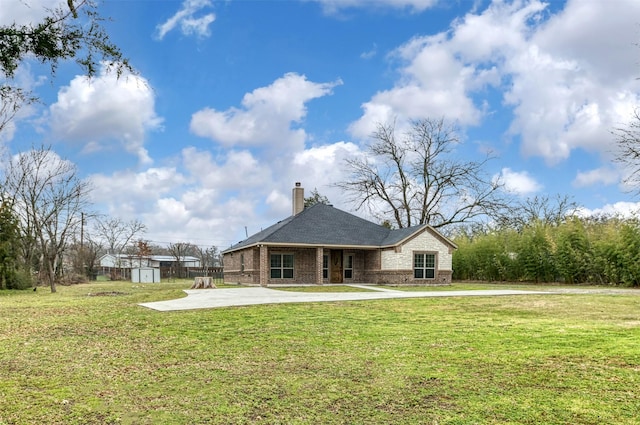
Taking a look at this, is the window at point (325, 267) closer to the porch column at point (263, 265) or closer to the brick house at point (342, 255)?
the brick house at point (342, 255)

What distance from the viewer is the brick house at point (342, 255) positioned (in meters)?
24.5

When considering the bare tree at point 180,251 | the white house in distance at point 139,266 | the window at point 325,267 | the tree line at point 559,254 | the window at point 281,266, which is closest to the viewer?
the tree line at point 559,254

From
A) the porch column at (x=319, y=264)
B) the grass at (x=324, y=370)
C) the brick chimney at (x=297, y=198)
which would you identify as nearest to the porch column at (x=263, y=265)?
the porch column at (x=319, y=264)

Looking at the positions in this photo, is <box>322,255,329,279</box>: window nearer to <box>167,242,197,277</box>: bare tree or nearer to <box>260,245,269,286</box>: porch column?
<box>260,245,269,286</box>: porch column

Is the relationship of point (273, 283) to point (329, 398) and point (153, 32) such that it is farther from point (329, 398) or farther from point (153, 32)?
point (329, 398)

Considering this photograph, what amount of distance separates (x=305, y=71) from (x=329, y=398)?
13386mm

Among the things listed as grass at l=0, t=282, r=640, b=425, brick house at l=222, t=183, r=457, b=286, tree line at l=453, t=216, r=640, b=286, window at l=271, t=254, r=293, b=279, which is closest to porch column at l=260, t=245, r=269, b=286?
brick house at l=222, t=183, r=457, b=286

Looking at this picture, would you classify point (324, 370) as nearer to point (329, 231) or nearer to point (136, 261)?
point (329, 231)

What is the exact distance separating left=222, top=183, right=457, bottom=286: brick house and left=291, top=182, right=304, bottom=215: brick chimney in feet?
5.81

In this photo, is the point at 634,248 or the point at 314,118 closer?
the point at 314,118

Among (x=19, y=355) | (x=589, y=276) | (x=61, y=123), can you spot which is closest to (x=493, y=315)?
(x=19, y=355)

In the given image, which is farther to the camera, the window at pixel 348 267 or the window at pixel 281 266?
the window at pixel 348 267

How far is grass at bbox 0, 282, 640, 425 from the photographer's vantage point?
13.9 feet

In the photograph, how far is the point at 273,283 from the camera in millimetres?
24484
